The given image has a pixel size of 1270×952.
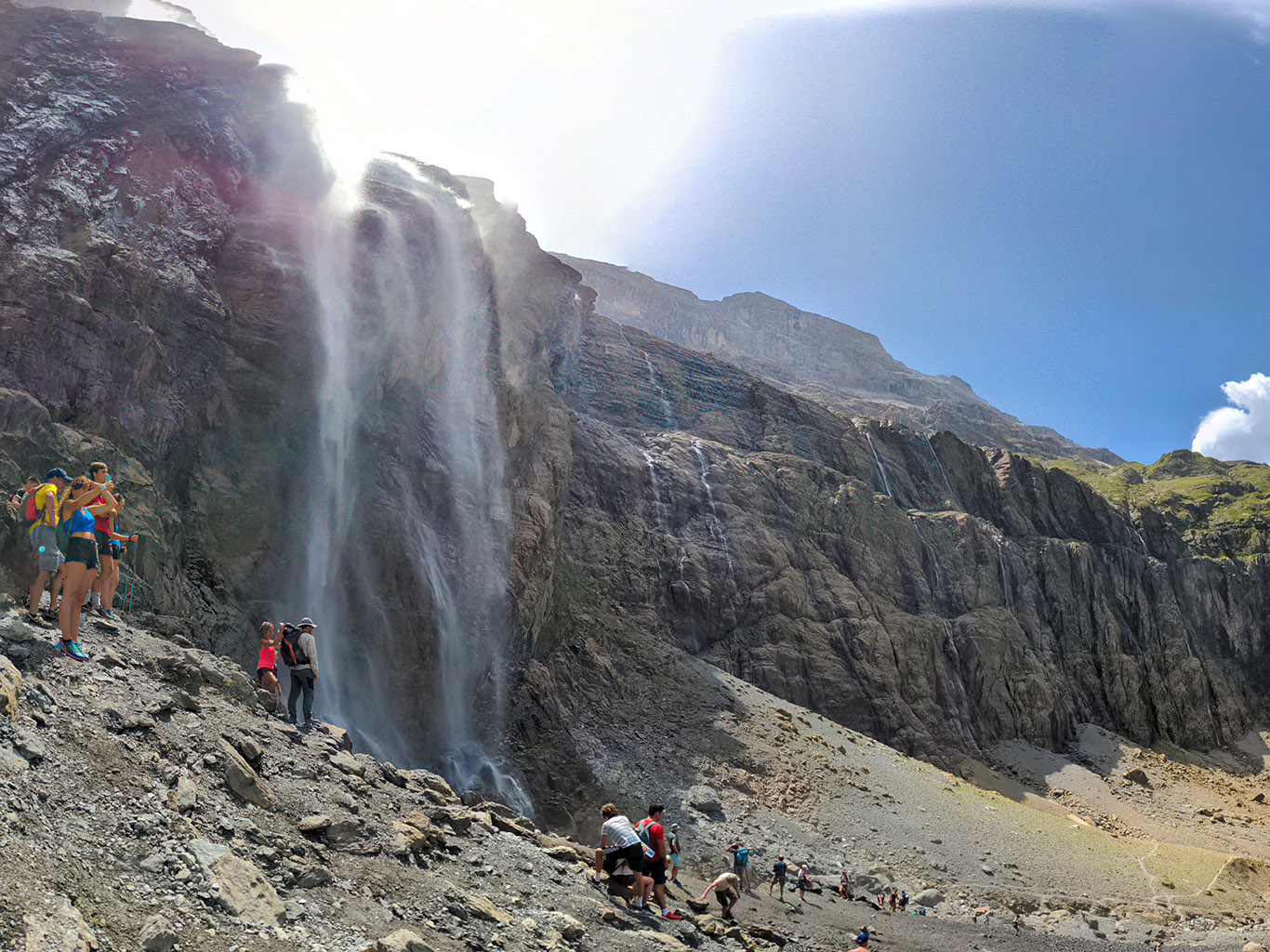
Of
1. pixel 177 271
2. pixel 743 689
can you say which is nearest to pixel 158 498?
pixel 177 271

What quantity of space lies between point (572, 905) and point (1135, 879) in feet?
110

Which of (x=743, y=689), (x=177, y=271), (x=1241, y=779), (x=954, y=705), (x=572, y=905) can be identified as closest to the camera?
(x=572, y=905)

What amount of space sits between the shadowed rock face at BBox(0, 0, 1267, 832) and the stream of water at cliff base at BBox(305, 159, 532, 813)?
1.81 feet

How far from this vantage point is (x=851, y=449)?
251 feet

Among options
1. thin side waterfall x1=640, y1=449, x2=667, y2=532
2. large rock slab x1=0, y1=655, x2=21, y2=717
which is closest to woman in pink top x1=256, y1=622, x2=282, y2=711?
large rock slab x1=0, y1=655, x2=21, y2=717

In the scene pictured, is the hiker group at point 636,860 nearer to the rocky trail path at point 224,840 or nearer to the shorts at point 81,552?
the rocky trail path at point 224,840

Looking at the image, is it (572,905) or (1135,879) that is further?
(1135,879)

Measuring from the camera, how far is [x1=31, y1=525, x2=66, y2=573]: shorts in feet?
38.5

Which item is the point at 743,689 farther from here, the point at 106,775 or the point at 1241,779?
the point at 1241,779

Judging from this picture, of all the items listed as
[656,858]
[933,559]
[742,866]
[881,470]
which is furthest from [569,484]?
[656,858]

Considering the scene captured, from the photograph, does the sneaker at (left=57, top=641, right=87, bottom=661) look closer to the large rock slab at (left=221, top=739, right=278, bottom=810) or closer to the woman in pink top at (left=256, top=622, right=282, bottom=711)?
the large rock slab at (left=221, top=739, right=278, bottom=810)

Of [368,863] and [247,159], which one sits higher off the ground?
[247,159]

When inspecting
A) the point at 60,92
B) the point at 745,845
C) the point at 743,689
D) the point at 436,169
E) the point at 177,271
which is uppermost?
the point at 436,169

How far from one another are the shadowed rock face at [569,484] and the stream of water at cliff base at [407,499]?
1.81ft
